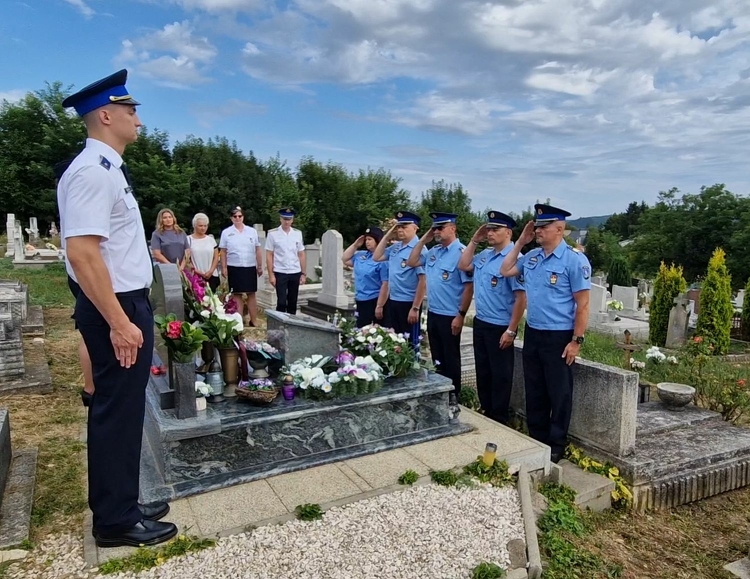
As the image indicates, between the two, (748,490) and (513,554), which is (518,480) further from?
(748,490)

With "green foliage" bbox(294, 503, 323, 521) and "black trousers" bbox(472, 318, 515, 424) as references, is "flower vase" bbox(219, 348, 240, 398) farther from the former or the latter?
"black trousers" bbox(472, 318, 515, 424)

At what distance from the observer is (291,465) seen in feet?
10.6

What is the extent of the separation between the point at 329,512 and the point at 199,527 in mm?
643

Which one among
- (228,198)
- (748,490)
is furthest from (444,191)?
(748,490)

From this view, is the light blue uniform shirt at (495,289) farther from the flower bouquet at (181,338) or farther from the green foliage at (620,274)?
the green foliage at (620,274)

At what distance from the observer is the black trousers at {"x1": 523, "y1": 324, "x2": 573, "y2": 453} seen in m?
3.79

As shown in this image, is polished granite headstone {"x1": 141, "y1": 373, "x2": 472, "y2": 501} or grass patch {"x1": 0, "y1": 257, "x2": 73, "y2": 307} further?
grass patch {"x1": 0, "y1": 257, "x2": 73, "y2": 307}

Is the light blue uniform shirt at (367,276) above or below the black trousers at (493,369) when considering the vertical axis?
above

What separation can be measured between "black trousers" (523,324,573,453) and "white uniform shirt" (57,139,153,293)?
Answer: 2670 mm

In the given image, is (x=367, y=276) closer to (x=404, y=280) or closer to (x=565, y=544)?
(x=404, y=280)

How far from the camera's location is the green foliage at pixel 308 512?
271 cm

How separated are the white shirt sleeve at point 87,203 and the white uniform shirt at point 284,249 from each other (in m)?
5.36

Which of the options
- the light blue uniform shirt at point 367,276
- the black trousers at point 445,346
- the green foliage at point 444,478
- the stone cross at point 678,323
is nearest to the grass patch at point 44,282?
the light blue uniform shirt at point 367,276

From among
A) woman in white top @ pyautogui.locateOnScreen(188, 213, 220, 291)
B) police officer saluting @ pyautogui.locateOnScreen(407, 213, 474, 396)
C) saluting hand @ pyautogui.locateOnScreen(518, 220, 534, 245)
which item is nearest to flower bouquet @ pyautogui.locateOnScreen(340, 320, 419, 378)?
police officer saluting @ pyautogui.locateOnScreen(407, 213, 474, 396)
